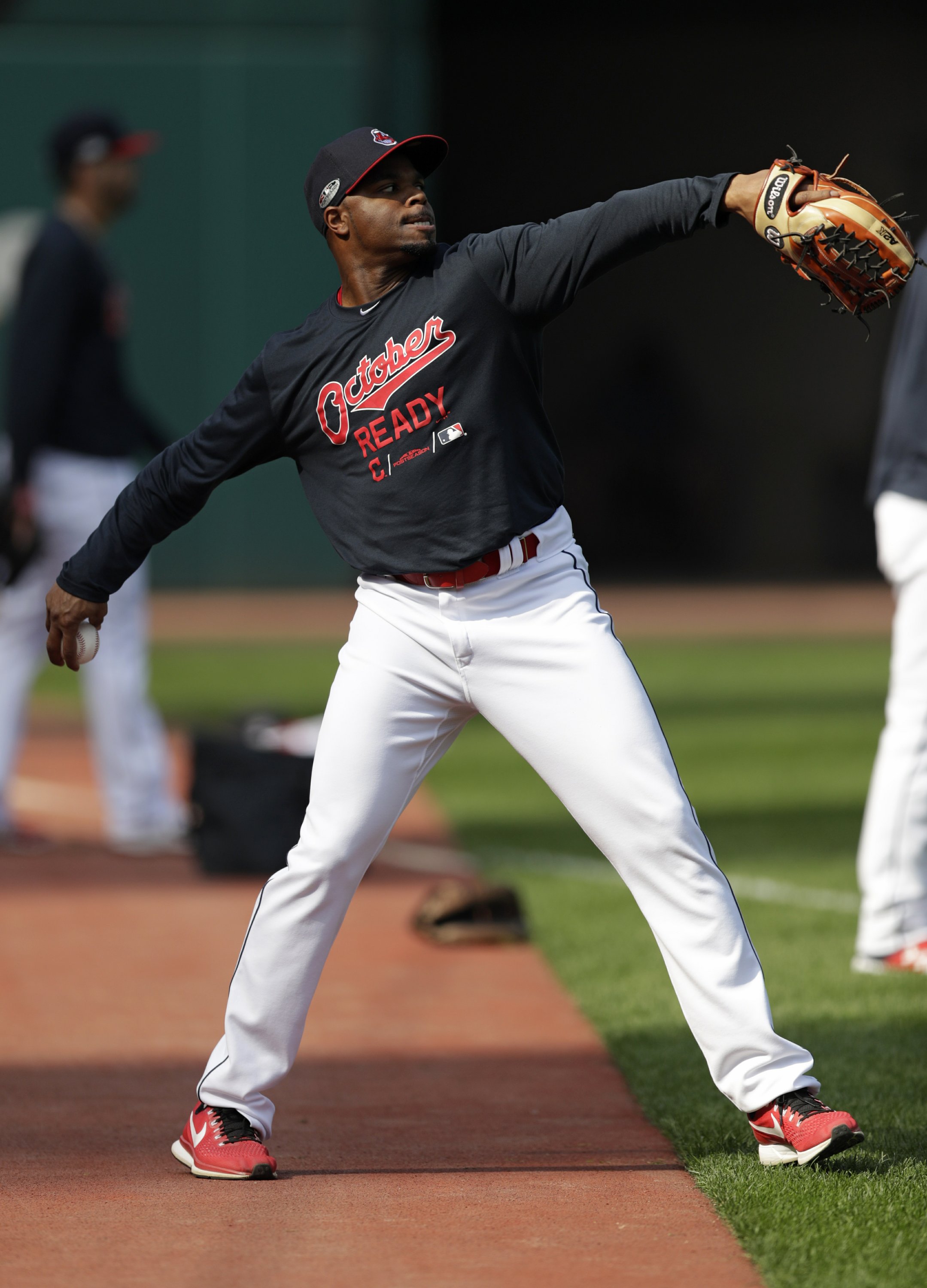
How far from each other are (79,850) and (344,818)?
4.64m

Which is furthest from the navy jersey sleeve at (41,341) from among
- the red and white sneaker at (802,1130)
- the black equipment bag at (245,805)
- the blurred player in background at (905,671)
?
A: the red and white sneaker at (802,1130)

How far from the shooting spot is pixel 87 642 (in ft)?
13.5

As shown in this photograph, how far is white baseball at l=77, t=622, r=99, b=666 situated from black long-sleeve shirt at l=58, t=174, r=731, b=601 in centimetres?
48

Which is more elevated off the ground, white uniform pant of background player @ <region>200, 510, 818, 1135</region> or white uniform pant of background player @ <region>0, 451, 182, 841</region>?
white uniform pant of background player @ <region>200, 510, 818, 1135</region>

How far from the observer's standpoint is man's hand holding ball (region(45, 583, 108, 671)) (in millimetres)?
4004

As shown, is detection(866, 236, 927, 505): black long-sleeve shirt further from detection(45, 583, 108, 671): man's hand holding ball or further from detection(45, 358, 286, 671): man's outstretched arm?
detection(45, 583, 108, 671): man's hand holding ball

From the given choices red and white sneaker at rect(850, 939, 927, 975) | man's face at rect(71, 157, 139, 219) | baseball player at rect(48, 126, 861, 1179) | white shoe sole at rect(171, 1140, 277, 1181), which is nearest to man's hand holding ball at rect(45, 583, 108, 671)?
baseball player at rect(48, 126, 861, 1179)

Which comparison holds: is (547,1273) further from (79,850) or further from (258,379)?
(79,850)

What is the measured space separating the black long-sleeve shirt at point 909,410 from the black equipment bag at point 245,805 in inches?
110

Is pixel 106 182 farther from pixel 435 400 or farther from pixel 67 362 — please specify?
pixel 435 400

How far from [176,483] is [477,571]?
741mm

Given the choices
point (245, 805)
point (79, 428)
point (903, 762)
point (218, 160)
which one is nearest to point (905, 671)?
point (903, 762)

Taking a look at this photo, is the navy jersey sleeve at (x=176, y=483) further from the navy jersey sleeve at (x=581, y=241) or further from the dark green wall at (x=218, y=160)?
the dark green wall at (x=218, y=160)

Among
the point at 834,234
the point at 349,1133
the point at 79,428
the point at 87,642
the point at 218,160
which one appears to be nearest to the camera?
the point at 834,234
